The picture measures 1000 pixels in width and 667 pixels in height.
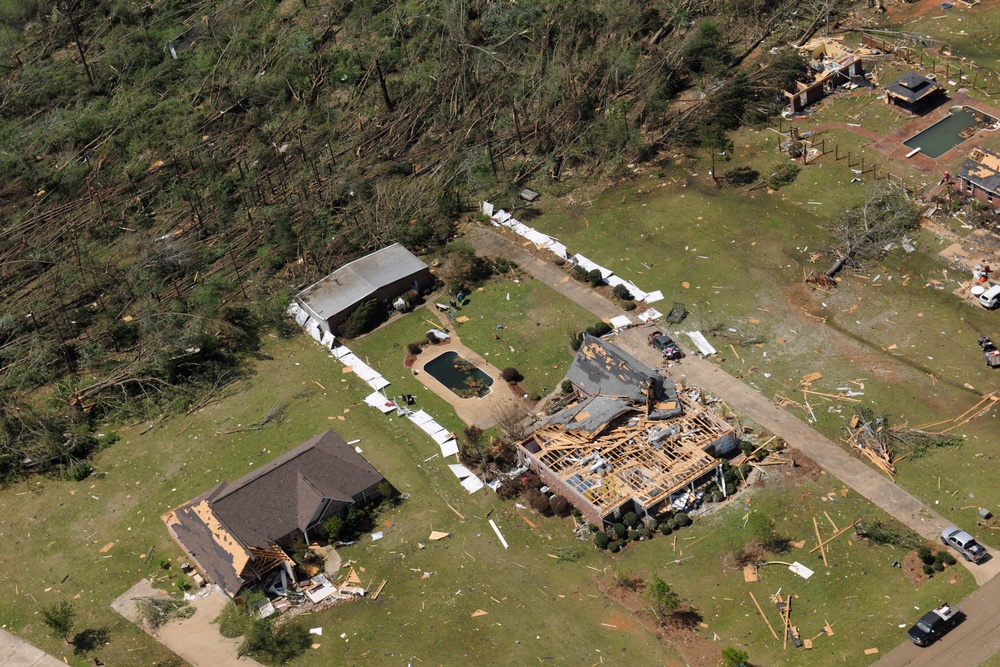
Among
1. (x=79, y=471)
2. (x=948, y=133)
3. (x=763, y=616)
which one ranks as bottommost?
(x=763, y=616)

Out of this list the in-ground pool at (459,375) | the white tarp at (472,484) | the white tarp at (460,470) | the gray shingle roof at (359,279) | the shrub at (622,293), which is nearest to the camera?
the white tarp at (472,484)

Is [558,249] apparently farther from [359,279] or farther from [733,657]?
[733,657]

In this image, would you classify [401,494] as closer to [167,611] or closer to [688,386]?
[167,611]

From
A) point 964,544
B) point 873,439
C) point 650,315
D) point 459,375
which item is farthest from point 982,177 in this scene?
point 459,375

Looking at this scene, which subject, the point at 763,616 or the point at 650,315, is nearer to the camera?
the point at 763,616

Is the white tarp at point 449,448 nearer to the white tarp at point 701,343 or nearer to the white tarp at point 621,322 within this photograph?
the white tarp at point 621,322

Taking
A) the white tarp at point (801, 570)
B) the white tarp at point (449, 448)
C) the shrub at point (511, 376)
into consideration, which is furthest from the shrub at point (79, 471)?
the white tarp at point (801, 570)
